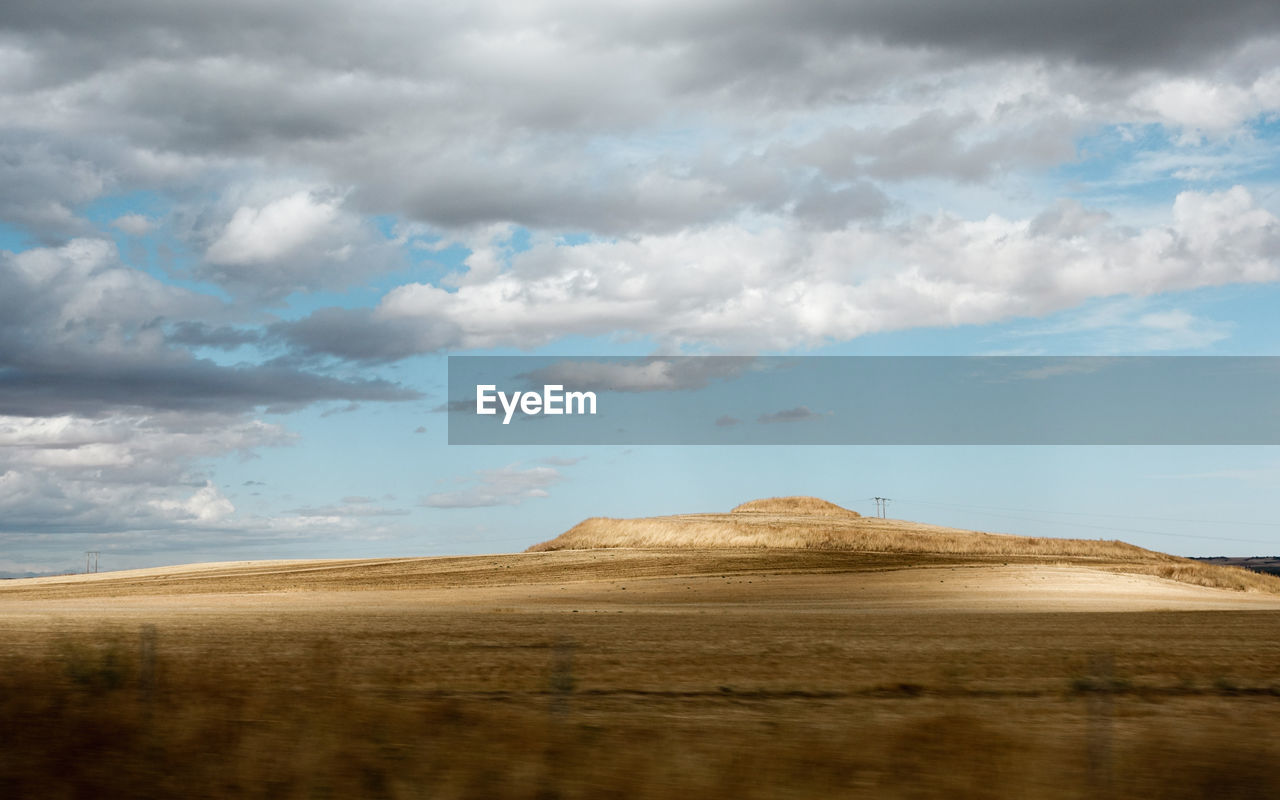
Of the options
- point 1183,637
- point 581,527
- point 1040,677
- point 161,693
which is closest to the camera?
point 161,693

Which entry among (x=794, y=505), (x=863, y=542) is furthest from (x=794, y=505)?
(x=863, y=542)

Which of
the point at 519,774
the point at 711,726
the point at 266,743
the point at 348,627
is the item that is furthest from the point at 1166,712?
the point at 348,627

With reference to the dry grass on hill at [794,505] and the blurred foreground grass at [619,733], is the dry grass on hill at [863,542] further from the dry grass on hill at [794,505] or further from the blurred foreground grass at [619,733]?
the blurred foreground grass at [619,733]

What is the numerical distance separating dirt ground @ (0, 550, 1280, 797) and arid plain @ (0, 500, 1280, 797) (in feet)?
0.19

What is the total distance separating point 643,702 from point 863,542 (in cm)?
7448

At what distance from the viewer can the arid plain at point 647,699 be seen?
10.5 m

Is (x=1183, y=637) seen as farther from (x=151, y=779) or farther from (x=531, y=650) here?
(x=151, y=779)

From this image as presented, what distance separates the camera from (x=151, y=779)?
10250 millimetres

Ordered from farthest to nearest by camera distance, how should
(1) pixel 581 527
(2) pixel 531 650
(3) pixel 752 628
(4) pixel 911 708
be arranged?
1. (1) pixel 581 527
2. (3) pixel 752 628
3. (2) pixel 531 650
4. (4) pixel 911 708

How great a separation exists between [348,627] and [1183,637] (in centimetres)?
2491

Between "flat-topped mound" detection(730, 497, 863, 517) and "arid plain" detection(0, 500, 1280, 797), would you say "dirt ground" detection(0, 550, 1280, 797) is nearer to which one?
"arid plain" detection(0, 500, 1280, 797)

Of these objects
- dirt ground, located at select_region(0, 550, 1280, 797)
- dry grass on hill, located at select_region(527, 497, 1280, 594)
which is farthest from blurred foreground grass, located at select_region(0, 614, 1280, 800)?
dry grass on hill, located at select_region(527, 497, 1280, 594)

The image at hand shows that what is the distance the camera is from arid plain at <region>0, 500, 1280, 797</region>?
10539 millimetres

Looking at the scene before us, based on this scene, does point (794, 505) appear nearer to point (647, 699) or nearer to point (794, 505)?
point (794, 505)
